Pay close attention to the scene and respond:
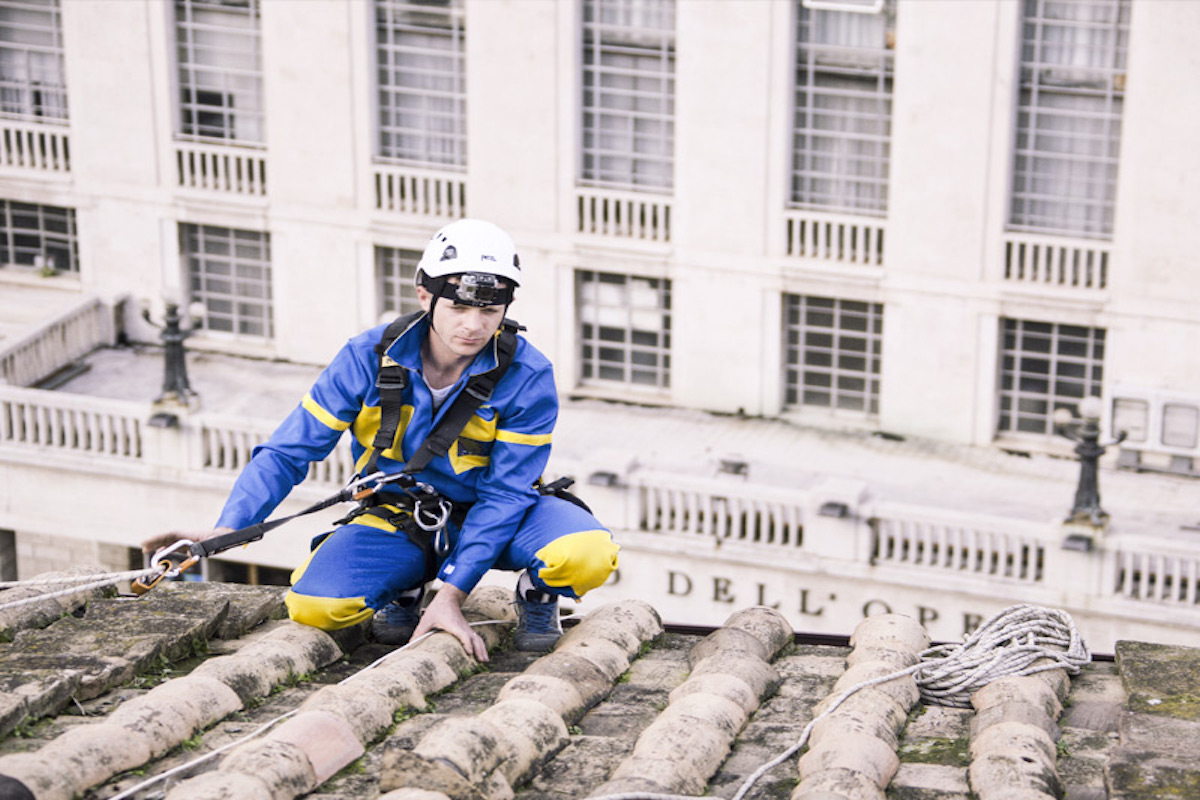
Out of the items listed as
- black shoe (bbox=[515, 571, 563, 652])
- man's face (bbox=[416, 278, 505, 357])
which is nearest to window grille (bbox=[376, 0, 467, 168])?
black shoe (bbox=[515, 571, 563, 652])

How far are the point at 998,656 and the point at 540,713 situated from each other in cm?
234

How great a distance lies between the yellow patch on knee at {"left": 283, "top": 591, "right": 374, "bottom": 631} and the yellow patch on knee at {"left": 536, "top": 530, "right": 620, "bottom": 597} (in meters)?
0.96

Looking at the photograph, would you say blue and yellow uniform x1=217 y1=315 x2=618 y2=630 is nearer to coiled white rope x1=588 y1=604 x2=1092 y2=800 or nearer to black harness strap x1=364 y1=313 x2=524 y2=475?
black harness strap x1=364 y1=313 x2=524 y2=475

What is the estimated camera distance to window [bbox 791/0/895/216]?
1105 inches

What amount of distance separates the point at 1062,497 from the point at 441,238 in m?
18.2

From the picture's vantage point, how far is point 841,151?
29.0 meters

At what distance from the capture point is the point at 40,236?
33750 millimetres

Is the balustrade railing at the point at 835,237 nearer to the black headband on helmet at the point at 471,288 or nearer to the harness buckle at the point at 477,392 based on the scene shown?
the harness buckle at the point at 477,392

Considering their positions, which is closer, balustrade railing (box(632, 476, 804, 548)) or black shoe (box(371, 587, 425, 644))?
black shoe (box(371, 587, 425, 644))

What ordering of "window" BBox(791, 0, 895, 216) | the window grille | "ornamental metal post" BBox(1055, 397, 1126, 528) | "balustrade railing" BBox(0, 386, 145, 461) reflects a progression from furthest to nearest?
1. the window grille
2. "balustrade railing" BBox(0, 386, 145, 461)
3. "window" BBox(791, 0, 895, 216)
4. "ornamental metal post" BBox(1055, 397, 1126, 528)

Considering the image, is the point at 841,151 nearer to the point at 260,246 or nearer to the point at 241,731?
the point at 260,246

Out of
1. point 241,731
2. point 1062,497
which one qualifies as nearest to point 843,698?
point 241,731

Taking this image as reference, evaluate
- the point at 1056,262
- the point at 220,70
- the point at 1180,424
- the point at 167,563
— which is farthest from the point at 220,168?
the point at 167,563

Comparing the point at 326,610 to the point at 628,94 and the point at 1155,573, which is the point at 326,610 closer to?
the point at 1155,573
